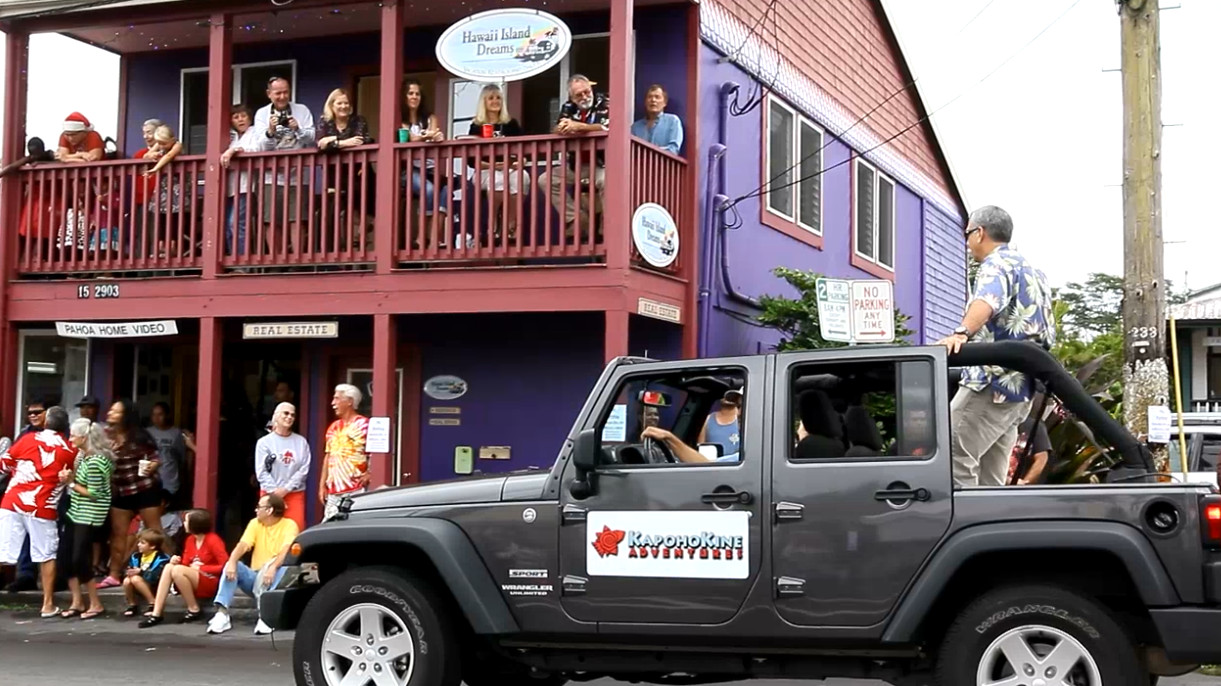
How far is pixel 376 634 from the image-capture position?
21.2ft

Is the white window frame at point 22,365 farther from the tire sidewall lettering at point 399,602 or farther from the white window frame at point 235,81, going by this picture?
the tire sidewall lettering at point 399,602

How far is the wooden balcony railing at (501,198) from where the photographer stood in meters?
11.5

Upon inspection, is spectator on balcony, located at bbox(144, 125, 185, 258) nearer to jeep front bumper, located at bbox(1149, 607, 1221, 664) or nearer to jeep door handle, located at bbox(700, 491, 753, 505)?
jeep door handle, located at bbox(700, 491, 753, 505)

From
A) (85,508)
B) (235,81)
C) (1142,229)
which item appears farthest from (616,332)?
(235,81)

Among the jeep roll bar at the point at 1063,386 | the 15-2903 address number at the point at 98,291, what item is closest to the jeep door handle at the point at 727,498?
the jeep roll bar at the point at 1063,386

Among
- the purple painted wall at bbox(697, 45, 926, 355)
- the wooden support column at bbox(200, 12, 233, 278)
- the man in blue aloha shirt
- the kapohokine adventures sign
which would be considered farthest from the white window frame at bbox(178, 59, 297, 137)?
the kapohokine adventures sign

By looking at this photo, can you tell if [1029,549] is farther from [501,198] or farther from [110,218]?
[110,218]

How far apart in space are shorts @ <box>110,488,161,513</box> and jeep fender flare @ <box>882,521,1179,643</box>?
8.63 m

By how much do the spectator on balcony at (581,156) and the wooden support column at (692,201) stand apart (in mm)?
Result: 930

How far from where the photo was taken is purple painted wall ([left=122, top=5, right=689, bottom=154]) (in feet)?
42.8

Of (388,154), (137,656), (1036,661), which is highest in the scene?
(388,154)

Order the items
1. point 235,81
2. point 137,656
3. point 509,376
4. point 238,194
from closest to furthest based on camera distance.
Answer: point 137,656 → point 238,194 → point 509,376 → point 235,81

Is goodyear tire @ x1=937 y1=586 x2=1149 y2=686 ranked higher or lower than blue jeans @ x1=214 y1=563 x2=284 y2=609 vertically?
higher

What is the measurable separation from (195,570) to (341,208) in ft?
11.0
